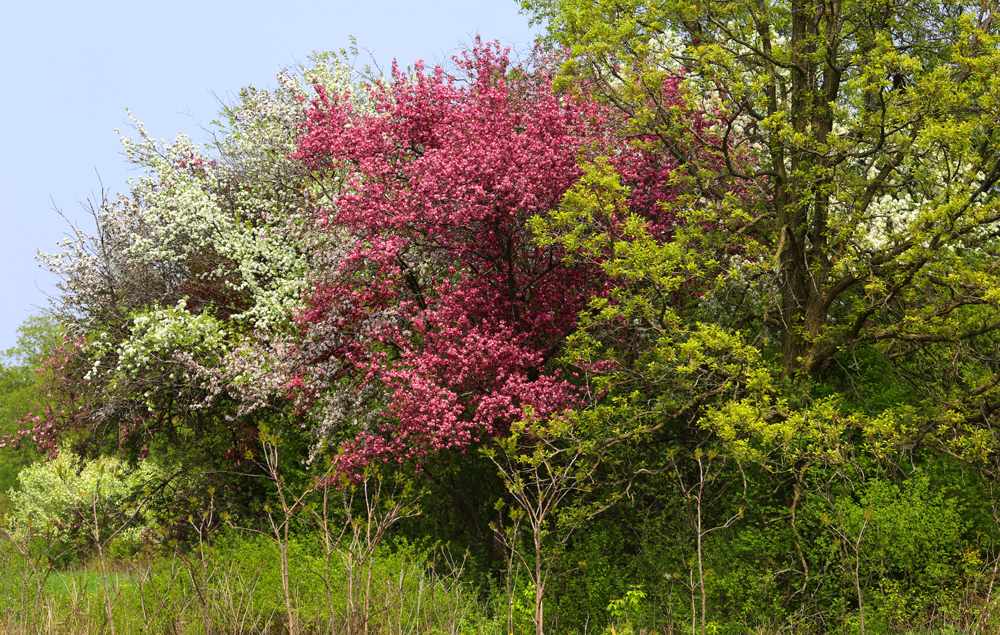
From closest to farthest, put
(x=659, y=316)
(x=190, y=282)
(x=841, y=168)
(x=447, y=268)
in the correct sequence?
1. (x=659, y=316)
2. (x=841, y=168)
3. (x=447, y=268)
4. (x=190, y=282)

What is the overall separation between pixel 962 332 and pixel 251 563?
32.6ft

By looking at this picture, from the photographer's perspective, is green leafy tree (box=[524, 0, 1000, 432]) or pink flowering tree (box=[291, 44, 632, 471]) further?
pink flowering tree (box=[291, 44, 632, 471])

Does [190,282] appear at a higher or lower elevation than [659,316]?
higher

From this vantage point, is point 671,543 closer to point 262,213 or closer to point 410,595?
point 410,595

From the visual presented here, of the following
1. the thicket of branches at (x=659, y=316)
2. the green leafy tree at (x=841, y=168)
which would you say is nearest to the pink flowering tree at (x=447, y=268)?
the thicket of branches at (x=659, y=316)

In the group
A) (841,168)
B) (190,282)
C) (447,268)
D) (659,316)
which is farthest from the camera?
(190,282)

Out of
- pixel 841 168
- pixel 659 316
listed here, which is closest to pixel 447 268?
pixel 659 316

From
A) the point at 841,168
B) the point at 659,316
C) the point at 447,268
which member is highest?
the point at 841,168

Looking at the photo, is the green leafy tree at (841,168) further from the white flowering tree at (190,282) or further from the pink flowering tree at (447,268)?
the white flowering tree at (190,282)

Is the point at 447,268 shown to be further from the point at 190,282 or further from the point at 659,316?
the point at 190,282

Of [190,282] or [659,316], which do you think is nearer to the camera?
[659,316]

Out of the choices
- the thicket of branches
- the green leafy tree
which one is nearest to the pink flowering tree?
the thicket of branches

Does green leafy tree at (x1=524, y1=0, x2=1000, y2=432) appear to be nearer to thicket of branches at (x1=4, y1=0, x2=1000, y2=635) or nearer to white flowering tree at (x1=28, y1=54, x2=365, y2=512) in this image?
thicket of branches at (x1=4, y1=0, x2=1000, y2=635)

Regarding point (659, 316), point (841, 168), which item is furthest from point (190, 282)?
point (841, 168)
